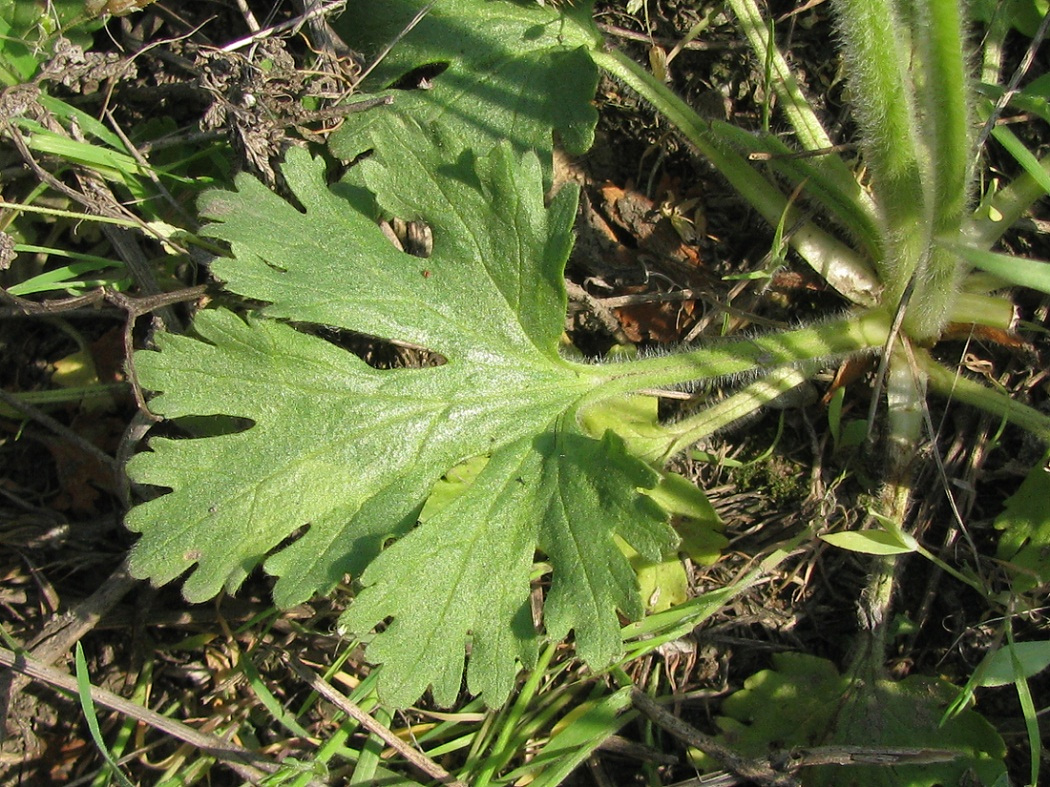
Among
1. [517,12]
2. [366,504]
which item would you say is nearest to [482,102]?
[517,12]

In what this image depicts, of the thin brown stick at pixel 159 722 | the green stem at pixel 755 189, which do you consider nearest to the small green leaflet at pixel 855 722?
the green stem at pixel 755 189

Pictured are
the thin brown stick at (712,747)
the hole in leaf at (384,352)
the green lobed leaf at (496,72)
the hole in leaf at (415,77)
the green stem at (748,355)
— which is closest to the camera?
the thin brown stick at (712,747)

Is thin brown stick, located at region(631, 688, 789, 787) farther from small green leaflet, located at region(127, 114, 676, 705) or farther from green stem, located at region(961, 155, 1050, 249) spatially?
green stem, located at region(961, 155, 1050, 249)

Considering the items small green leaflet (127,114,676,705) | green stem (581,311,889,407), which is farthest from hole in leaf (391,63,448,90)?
green stem (581,311,889,407)

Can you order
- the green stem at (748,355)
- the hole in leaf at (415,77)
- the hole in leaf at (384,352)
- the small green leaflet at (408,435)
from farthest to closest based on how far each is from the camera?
the hole in leaf at (415,77) → the hole in leaf at (384,352) → the green stem at (748,355) → the small green leaflet at (408,435)

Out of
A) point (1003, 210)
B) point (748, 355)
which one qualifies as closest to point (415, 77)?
point (748, 355)

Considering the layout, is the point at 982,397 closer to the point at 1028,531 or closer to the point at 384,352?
the point at 1028,531

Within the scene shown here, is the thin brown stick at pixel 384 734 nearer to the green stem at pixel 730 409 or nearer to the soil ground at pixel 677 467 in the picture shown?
the soil ground at pixel 677 467
